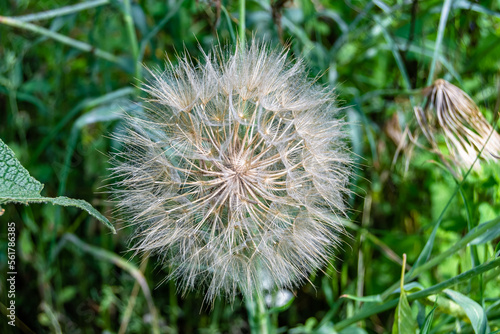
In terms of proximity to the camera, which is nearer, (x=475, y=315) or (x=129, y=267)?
(x=475, y=315)

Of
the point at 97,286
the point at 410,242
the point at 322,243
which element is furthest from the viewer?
the point at 97,286

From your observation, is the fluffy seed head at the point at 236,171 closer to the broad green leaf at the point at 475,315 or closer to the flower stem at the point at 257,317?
the flower stem at the point at 257,317

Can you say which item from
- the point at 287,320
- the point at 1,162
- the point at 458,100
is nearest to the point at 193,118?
the point at 1,162

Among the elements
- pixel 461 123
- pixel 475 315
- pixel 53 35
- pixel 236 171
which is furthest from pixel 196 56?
pixel 475 315

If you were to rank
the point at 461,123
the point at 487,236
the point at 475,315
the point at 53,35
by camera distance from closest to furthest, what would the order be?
the point at 475,315 < the point at 487,236 < the point at 461,123 < the point at 53,35

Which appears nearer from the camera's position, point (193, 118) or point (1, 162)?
point (1, 162)

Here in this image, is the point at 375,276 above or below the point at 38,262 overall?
above

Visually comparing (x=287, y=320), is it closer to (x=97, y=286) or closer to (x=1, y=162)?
(x=97, y=286)

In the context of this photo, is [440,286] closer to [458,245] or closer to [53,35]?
[458,245]
